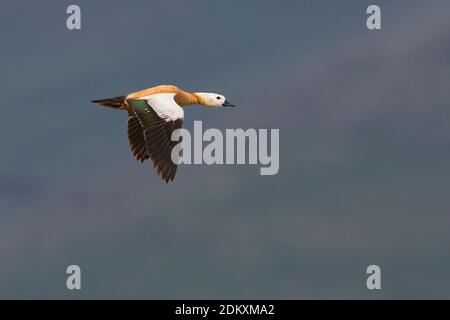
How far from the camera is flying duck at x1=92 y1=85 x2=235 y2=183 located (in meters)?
25.8

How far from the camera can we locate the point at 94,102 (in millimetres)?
28047

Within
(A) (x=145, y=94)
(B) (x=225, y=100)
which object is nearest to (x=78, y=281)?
(A) (x=145, y=94)

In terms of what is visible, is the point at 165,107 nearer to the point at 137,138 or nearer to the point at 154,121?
the point at 154,121

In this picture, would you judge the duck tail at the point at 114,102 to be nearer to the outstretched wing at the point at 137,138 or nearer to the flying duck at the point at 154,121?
the flying duck at the point at 154,121

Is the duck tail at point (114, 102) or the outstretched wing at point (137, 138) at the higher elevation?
the duck tail at point (114, 102)

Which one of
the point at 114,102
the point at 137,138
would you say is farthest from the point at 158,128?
the point at 114,102

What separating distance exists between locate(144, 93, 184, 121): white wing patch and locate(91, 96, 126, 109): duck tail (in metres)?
0.69

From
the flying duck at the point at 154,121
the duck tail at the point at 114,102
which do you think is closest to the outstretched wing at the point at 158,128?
the flying duck at the point at 154,121

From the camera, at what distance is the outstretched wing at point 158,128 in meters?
25.6

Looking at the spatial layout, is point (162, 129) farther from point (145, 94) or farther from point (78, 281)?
point (78, 281)

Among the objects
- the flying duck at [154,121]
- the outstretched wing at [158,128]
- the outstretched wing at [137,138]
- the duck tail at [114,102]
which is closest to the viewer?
the outstretched wing at [158,128]

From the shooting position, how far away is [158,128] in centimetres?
2644

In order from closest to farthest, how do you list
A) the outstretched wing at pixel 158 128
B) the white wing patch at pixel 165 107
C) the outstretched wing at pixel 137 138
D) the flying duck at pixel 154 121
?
the outstretched wing at pixel 158 128, the flying duck at pixel 154 121, the white wing patch at pixel 165 107, the outstretched wing at pixel 137 138
